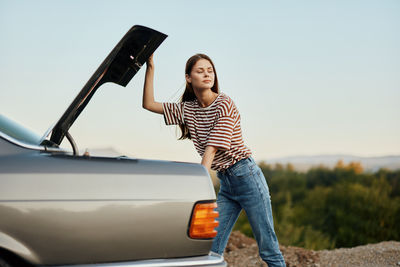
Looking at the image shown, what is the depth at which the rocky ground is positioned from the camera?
5.43 meters

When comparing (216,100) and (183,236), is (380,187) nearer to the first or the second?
(216,100)

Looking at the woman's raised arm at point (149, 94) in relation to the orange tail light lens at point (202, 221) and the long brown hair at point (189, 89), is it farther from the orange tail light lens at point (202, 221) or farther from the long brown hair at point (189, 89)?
the orange tail light lens at point (202, 221)

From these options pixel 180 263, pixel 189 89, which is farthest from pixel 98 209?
pixel 189 89

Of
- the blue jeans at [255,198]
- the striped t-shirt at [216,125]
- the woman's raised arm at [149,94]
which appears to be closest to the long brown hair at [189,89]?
the striped t-shirt at [216,125]

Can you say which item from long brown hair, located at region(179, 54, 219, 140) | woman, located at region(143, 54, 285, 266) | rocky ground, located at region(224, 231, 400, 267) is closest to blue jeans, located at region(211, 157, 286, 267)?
woman, located at region(143, 54, 285, 266)

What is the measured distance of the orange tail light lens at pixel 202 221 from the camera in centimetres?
209

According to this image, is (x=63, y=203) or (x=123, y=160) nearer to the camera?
(x=63, y=203)

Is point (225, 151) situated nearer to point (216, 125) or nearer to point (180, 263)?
point (216, 125)

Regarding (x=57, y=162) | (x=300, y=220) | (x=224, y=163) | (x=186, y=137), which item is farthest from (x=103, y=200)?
(x=300, y=220)

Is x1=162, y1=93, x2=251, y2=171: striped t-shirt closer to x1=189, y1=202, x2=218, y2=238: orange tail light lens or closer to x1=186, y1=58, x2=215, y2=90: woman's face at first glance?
x1=186, y1=58, x2=215, y2=90: woman's face

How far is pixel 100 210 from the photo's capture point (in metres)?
1.96

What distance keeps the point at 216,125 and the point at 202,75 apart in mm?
436

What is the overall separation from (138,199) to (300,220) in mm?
7513

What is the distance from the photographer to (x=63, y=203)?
1929mm
